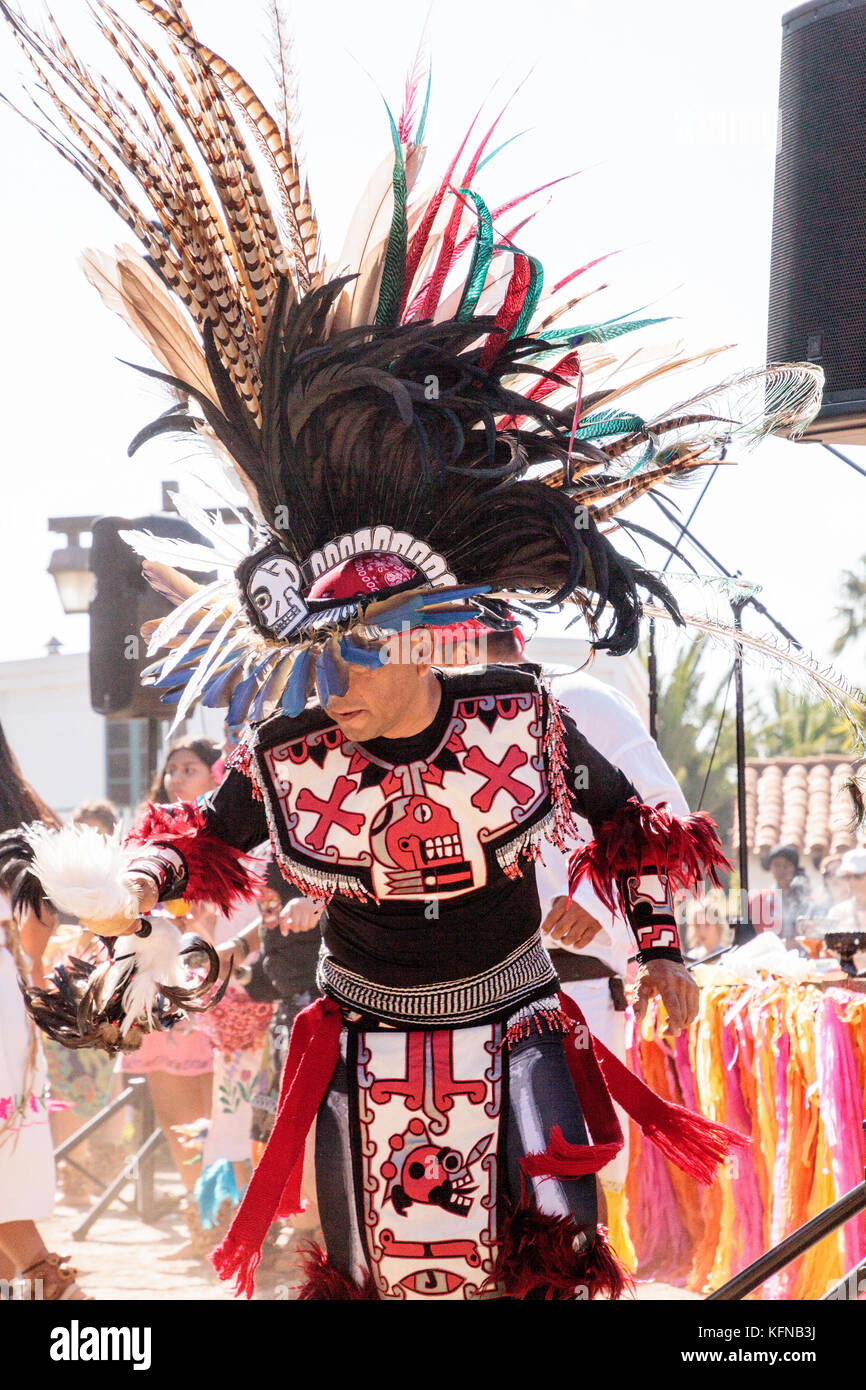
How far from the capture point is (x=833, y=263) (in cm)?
350

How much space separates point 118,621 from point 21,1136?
2.47 metres

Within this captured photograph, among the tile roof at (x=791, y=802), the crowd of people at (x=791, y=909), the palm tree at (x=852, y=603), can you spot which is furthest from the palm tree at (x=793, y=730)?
the crowd of people at (x=791, y=909)

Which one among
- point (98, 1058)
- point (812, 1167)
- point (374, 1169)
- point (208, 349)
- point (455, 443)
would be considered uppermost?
point (208, 349)

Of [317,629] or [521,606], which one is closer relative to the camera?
[317,629]

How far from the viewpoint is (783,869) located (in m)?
8.59

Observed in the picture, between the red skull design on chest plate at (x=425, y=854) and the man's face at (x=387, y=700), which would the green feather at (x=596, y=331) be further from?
the red skull design on chest plate at (x=425, y=854)

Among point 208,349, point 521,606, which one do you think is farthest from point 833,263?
point 208,349

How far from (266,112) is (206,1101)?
4434 millimetres

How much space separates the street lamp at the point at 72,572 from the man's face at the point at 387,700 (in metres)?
5.04

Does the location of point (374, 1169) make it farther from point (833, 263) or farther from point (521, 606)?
point (833, 263)

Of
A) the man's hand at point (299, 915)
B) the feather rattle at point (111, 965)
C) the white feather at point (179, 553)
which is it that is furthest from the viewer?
the man's hand at point (299, 915)

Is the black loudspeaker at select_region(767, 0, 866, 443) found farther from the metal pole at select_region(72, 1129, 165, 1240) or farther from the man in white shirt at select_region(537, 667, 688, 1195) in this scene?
the metal pole at select_region(72, 1129, 165, 1240)

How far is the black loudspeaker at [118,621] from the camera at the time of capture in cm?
561

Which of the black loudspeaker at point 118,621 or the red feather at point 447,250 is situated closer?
the red feather at point 447,250
